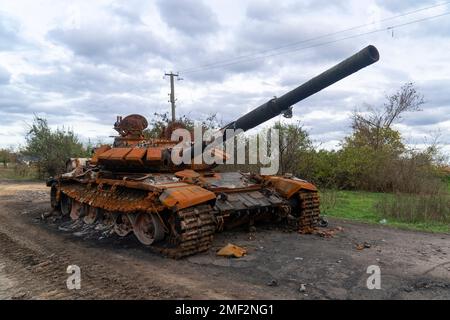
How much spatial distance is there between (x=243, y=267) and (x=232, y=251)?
728mm

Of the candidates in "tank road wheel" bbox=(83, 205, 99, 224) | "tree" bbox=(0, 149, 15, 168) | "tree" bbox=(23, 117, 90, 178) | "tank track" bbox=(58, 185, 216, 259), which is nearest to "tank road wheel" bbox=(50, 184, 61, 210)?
"tank road wheel" bbox=(83, 205, 99, 224)

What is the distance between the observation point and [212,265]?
729 centimetres

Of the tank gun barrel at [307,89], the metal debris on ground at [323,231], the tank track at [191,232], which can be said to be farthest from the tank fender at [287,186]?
the tank track at [191,232]

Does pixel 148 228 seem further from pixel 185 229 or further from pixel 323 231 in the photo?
pixel 323 231

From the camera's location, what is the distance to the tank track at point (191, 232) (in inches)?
301

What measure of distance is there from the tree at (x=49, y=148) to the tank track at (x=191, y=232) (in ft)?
73.2

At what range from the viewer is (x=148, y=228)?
8.79 m

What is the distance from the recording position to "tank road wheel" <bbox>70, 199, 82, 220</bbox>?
1186 centimetres

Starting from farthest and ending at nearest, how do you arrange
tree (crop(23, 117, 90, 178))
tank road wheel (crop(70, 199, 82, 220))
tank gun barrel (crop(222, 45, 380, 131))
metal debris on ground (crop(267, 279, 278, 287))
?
tree (crop(23, 117, 90, 178)) → tank road wheel (crop(70, 199, 82, 220)) → tank gun barrel (crop(222, 45, 380, 131)) → metal debris on ground (crop(267, 279, 278, 287))

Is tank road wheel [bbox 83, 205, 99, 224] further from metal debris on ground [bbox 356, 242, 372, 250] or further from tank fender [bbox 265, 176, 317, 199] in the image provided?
metal debris on ground [bbox 356, 242, 372, 250]

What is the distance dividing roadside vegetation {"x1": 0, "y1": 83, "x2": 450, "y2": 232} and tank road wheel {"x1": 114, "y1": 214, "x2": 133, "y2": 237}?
2.44 meters

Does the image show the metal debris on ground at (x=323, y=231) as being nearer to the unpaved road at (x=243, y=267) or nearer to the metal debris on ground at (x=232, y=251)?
the unpaved road at (x=243, y=267)

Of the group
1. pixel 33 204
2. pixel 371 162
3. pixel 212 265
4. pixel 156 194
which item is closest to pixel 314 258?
pixel 212 265
